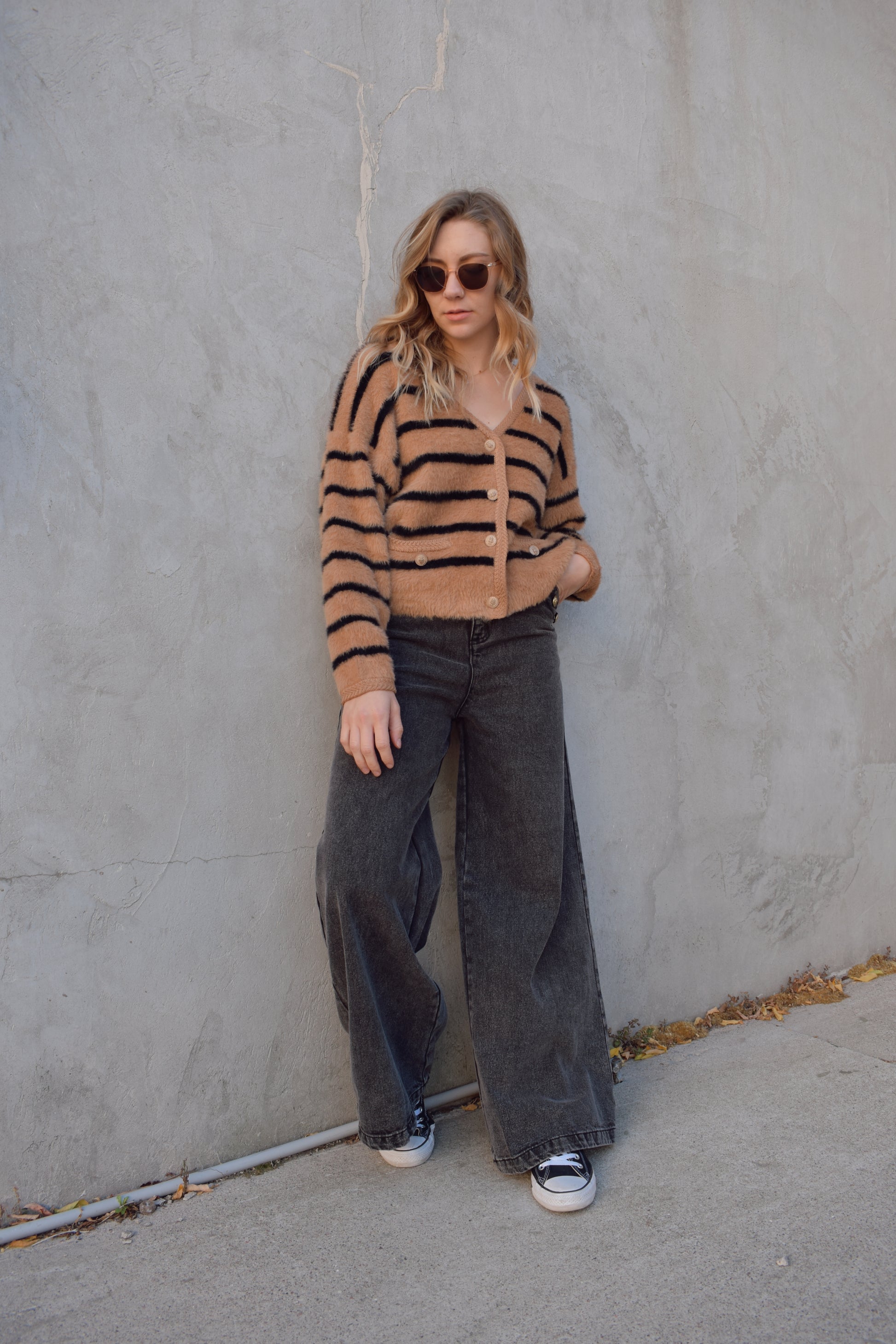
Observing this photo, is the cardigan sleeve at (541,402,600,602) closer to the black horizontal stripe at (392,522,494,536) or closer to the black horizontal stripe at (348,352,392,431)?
the black horizontal stripe at (392,522,494,536)

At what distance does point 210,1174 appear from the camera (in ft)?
6.44

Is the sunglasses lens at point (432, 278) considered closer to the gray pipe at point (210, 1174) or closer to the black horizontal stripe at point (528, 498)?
the black horizontal stripe at point (528, 498)

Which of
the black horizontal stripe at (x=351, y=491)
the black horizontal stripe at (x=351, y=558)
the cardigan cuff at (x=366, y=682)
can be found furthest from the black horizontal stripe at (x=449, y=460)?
the cardigan cuff at (x=366, y=682)

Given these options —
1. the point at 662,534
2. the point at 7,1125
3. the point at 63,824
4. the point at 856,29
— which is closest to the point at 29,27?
the point at 63,824

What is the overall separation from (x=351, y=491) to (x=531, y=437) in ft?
1.49

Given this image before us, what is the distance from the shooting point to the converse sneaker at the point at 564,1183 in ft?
5.94

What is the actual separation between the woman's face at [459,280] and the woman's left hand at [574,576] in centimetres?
55

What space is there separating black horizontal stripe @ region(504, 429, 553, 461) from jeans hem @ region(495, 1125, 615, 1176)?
1475 millimetres

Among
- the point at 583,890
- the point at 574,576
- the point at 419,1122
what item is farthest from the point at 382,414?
the point at 419,1122

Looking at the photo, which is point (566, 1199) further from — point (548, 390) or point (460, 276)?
point (460, 276)

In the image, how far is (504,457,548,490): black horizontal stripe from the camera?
79.2 inches

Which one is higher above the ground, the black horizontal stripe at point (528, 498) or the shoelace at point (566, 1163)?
the black horizontal stripe at point (528, 498)

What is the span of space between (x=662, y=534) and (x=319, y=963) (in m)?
1.54

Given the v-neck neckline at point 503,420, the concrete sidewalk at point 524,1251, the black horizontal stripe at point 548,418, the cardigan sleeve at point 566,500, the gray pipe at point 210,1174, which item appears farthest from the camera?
the cardigan sleeve at point 566,500
